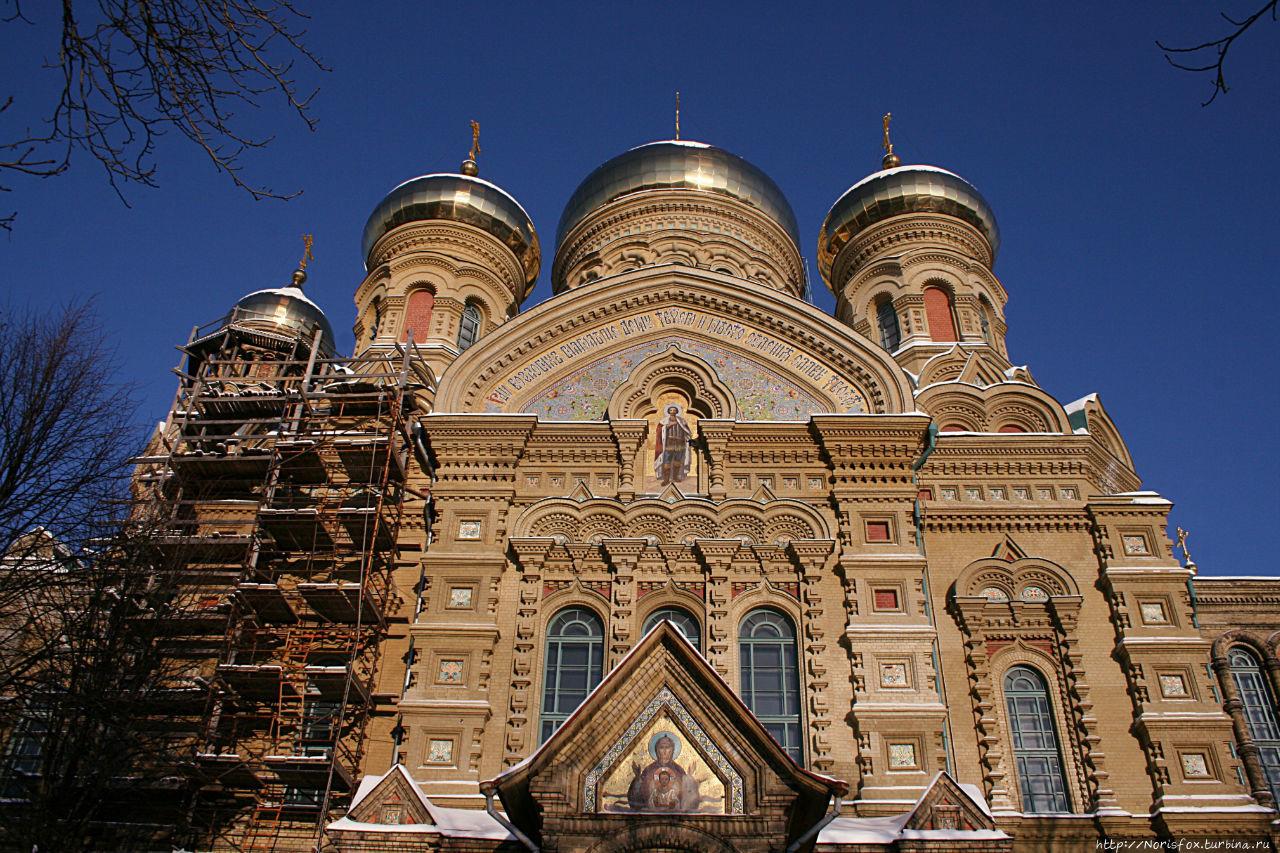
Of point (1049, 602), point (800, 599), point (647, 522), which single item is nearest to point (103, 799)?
point (647, 522)

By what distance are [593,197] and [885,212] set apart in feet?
18.3

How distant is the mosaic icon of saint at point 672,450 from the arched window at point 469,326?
640 cm

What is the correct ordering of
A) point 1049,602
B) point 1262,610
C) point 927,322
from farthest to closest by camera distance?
point 927,322
point 1262,610
point 1049,602

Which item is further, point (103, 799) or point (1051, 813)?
point (1051, 813)

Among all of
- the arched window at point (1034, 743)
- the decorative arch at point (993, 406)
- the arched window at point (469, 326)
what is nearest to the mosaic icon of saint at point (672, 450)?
the decorative arch at point (993, 406)

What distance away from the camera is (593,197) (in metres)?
20.6

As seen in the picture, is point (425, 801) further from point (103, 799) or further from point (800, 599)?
point (800, 599)

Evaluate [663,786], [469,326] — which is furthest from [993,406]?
[663,786]

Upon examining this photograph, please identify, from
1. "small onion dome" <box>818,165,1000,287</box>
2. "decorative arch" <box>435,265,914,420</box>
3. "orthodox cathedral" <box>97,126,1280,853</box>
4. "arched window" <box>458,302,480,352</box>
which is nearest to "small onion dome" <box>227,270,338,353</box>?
"arched window" <box>458,302,480,352</box>

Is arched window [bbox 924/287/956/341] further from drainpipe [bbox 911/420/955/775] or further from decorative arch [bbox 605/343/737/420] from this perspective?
decorative arch [bbox 605/343/737/420]

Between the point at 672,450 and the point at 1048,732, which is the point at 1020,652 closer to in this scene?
the point at 1048,732

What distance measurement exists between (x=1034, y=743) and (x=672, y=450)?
5.02m

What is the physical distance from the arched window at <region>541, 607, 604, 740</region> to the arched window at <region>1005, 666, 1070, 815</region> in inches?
175

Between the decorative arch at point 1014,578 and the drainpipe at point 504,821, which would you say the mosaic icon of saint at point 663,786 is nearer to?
the drainpipe at point 504,821
